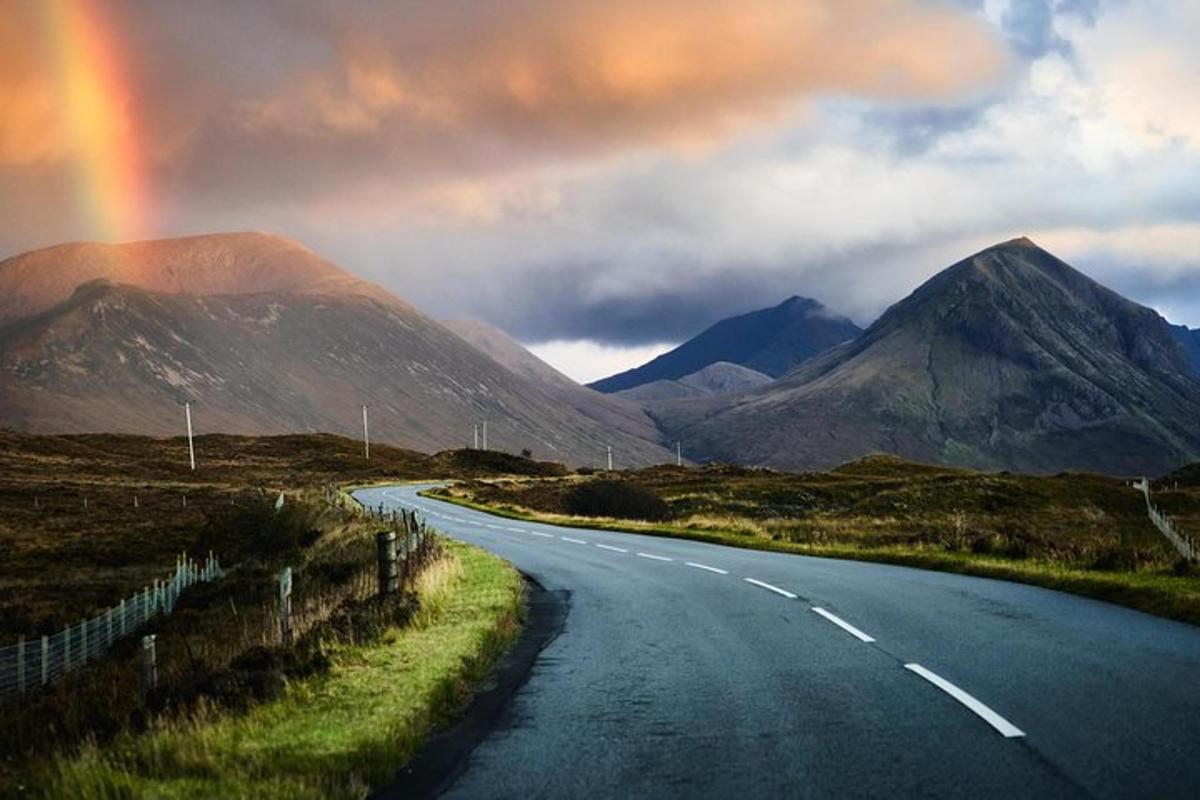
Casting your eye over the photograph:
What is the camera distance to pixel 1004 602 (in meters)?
16.0

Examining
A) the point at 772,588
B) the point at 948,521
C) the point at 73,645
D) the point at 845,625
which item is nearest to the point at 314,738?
the point at 845,625

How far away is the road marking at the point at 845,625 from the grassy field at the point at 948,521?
4.41 meters

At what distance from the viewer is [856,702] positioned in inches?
372

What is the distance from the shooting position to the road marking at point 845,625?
13016mm

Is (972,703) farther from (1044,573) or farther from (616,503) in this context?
(616,503)

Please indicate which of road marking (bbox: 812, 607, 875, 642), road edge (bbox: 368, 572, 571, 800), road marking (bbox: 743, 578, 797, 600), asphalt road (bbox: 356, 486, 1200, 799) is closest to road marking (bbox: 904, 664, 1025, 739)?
asphalt road (bbox: 356, 486, 1200, 799)

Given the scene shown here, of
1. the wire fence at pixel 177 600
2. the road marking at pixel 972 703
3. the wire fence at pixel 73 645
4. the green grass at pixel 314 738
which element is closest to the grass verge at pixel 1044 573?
the road marking at pixel 972 703

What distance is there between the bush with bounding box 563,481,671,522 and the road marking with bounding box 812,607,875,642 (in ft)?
147

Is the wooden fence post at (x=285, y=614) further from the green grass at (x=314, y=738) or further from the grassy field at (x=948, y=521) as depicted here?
the grassy field at (x=948, y=521)

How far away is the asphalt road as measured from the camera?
7.19 m

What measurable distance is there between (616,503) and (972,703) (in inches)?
2116

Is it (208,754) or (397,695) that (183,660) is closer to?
(397,695)

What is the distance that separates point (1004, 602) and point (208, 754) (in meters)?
12.3

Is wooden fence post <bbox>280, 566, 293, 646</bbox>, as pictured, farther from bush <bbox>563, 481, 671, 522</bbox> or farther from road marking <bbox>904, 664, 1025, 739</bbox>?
bush <bbox>563, 481, 671, 522</bbox>
